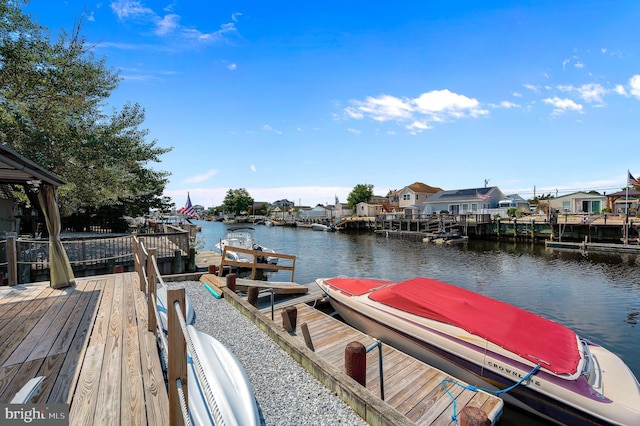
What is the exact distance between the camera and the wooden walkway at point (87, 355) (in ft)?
9.00

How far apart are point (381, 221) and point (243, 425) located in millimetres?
49520

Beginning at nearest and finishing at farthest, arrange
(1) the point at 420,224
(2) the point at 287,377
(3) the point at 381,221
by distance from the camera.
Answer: (2) the point at 287,377
(1) the point at 420,224
(3) the point at 381,221

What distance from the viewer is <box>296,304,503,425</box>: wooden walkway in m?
4.48

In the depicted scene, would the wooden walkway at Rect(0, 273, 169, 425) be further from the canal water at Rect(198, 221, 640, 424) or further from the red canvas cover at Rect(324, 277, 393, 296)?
the canal water at Rect(198, 221, 640, 424)

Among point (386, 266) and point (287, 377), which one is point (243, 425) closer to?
point (287, 377)

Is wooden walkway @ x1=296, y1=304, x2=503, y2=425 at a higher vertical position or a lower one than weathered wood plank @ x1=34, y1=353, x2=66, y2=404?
lower

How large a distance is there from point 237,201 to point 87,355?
115 m

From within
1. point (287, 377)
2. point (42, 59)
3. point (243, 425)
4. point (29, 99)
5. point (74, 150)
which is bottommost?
point (287, 377)

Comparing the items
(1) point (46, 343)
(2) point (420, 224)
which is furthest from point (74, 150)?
(2) point (420, 224)

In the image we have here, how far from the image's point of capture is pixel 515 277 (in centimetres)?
1780

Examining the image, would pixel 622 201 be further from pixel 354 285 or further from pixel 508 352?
pixel 508 352

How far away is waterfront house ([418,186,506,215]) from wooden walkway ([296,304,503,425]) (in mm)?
45975

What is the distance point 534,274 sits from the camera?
18.4m

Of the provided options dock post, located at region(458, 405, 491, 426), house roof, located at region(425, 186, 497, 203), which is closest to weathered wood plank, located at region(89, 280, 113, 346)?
dock post, located at region(458, 405, 491, 426)
